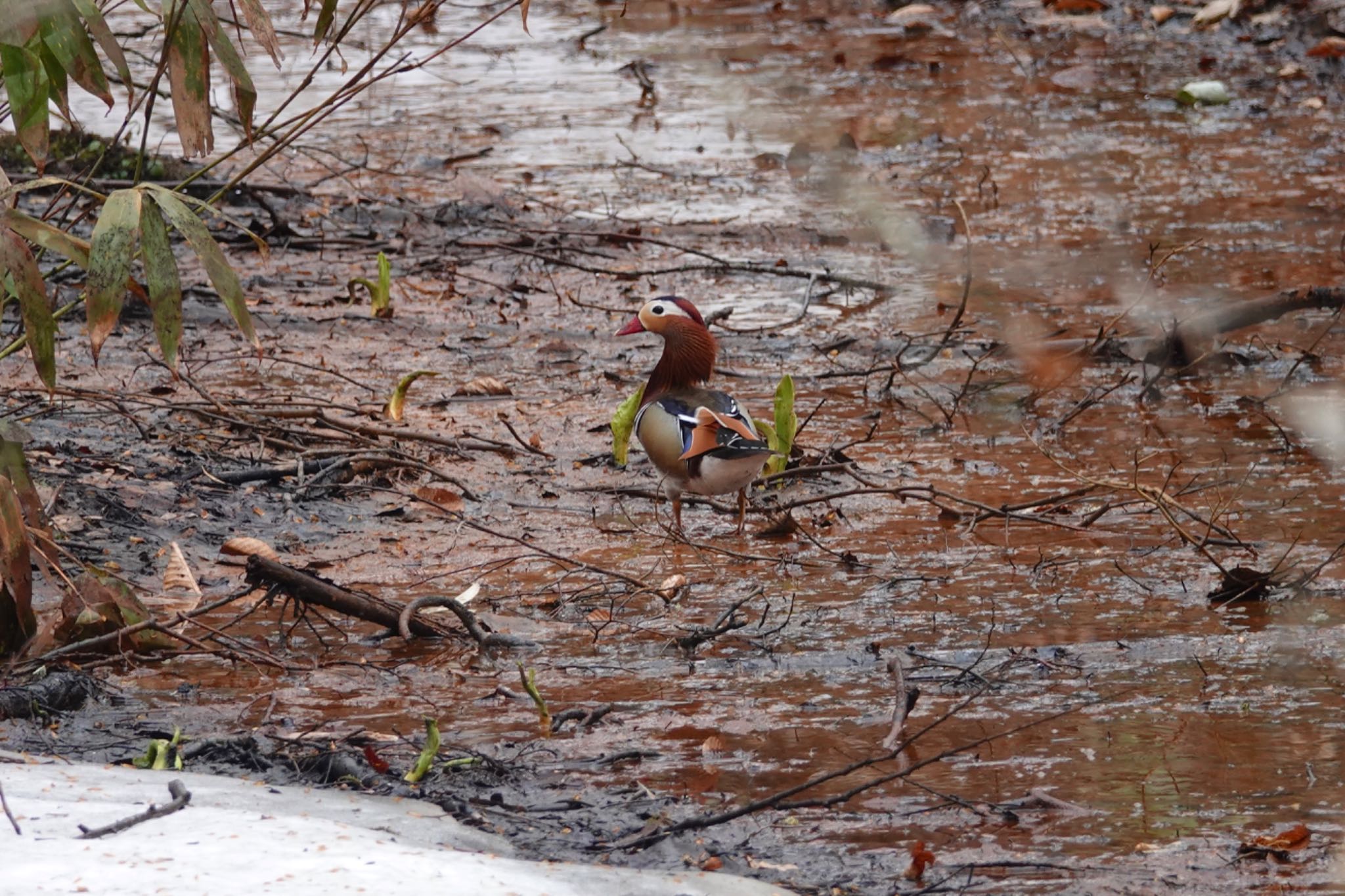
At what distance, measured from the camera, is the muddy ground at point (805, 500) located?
10.6 ft

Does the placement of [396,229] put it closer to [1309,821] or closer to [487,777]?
[487,777]

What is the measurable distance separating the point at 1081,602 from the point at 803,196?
516 centimetres

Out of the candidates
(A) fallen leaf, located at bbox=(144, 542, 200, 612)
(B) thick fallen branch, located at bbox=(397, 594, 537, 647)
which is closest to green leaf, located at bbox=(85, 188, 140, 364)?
(B) thick fallen branch, located at bbox=(397, 594, 537, 647)

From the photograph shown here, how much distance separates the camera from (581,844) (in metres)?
2.96

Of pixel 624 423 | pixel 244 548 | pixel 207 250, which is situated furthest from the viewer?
pixel 624 423

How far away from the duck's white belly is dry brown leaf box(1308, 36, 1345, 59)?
29.1 feet

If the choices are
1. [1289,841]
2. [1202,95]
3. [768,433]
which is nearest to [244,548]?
[768,433]

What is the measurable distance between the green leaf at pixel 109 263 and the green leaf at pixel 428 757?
91 cm

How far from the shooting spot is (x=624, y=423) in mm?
5230

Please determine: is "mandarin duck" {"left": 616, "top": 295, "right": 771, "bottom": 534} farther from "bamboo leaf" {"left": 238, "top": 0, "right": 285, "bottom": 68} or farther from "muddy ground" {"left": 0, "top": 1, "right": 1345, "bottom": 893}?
"bamboo leaf" {"left": 238, "top": 0, "right": 285, "bottom": 68}

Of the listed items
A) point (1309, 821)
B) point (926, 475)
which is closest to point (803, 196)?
point (926, 475)

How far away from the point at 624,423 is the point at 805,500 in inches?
28.0

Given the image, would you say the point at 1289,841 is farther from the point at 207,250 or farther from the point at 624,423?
the point at 624,423

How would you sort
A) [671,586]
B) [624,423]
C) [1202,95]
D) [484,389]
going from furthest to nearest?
[1202,95], [484,389], [624,423], [671,586]
